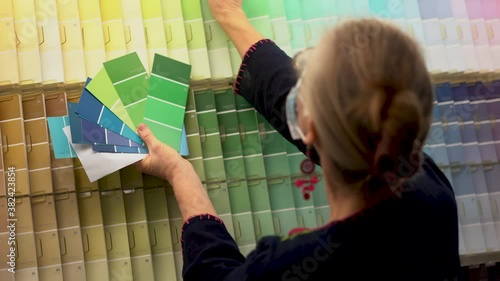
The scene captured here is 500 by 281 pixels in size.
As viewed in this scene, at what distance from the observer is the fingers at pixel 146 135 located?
1414mm

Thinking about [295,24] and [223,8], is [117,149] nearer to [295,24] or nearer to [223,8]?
[223,8]

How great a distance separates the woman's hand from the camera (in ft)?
4.62

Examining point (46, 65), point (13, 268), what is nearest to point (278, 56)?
point (46, 65)

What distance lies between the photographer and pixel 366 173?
0.95m

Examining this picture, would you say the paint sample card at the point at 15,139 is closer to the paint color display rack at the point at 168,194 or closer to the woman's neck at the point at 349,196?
the paint color display rack at the point at 168,194

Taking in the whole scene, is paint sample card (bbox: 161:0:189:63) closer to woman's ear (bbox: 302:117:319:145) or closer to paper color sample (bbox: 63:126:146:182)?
paper color sample (bbox: 63:126:146:182)

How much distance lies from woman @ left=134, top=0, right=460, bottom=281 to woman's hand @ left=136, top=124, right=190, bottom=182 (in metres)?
0.29

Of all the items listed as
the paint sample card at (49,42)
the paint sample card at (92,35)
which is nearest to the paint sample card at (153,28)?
the paint sample card at (92,35)

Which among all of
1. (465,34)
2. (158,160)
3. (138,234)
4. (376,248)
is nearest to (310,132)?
(376,248)

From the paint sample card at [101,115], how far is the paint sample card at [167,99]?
0.05 meters

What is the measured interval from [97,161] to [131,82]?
207 mm

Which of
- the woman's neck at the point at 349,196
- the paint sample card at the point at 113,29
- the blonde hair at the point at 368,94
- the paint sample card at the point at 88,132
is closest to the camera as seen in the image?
the blonde hair at the point at 368,94

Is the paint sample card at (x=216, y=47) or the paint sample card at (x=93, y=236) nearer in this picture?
the paint sample card at (x=93, y=236)

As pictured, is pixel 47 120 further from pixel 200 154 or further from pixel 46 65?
pixel 200 154
